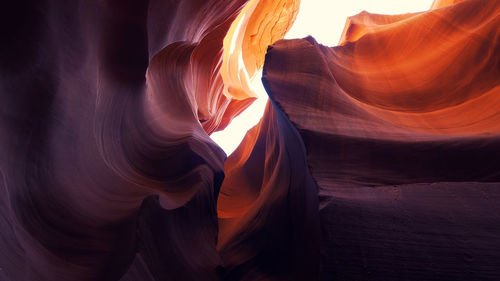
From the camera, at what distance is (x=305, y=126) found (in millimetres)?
1359

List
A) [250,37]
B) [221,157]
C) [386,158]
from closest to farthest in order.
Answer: [386,158] < [221,157] < [250,37]

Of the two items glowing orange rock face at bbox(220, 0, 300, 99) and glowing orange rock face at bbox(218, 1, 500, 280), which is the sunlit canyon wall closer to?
glowing orange rock face at bbox(218, 1, 500, 280)

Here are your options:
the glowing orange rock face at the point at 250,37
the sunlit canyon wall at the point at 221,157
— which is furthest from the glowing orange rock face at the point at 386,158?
the glowing orange rock face at the point at 250,37

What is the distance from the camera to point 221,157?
8.48 feet

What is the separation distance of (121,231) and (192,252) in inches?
15.7

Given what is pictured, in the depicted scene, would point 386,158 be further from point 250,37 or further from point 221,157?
point 250,37

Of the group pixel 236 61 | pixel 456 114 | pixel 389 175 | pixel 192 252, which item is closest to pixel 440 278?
pixel 389 175

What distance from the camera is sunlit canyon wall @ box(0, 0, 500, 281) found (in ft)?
3.41

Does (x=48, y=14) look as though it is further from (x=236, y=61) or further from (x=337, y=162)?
(x=236, y=61)

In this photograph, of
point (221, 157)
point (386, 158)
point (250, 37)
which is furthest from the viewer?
point (250, 37)

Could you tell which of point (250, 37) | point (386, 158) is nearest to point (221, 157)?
point (386, 158)

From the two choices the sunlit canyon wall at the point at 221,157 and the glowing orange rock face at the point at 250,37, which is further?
the glowing orange rock face at the point at 250,37

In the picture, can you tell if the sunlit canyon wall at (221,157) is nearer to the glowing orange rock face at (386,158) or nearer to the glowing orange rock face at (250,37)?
the glowing orange rock face at (386,158)

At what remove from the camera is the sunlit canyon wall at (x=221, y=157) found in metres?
1.04
